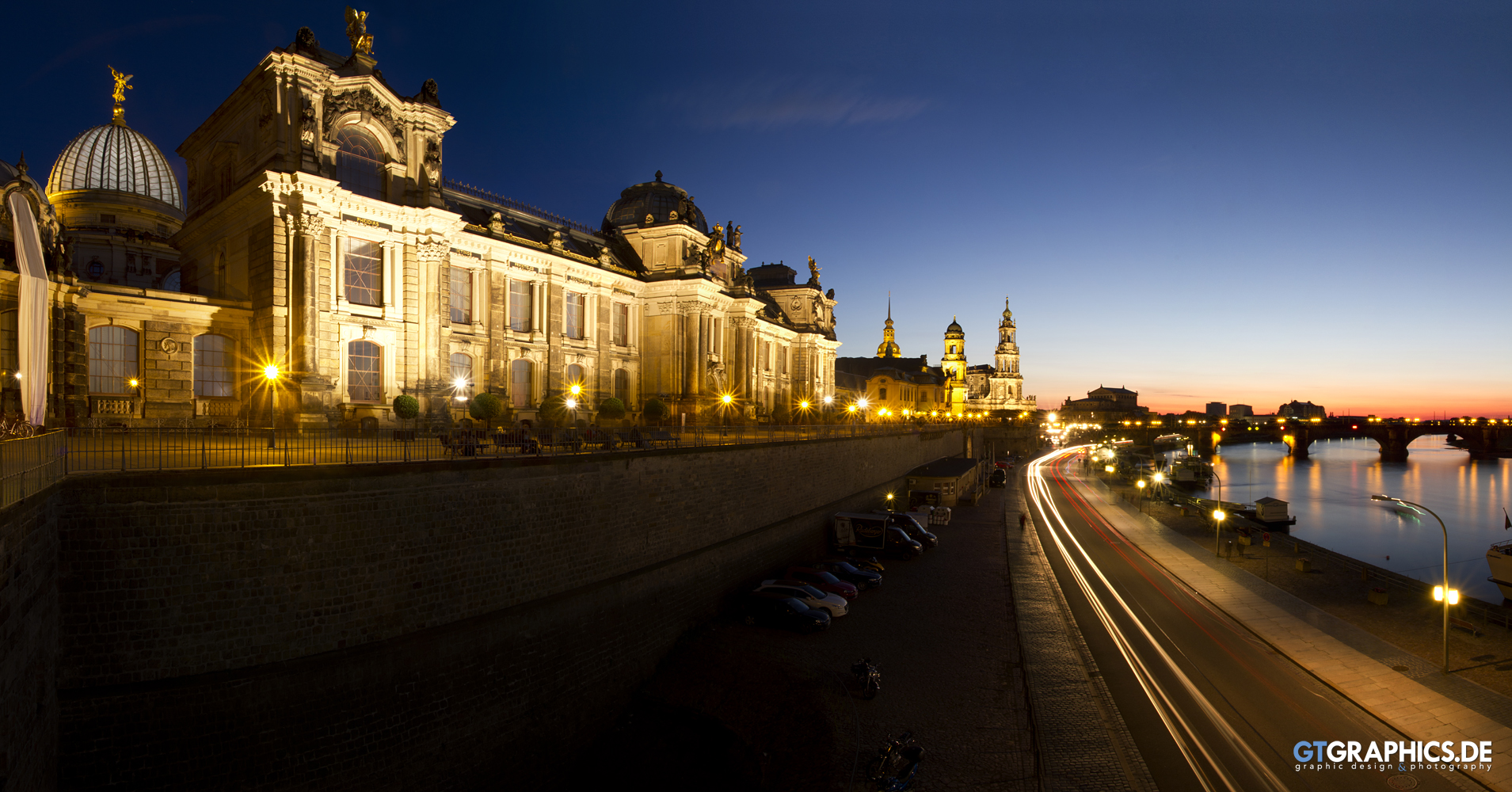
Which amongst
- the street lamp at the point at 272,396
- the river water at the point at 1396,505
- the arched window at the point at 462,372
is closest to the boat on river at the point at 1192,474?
the river water at the point at 1396,505

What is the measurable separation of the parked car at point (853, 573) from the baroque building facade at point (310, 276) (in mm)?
21566

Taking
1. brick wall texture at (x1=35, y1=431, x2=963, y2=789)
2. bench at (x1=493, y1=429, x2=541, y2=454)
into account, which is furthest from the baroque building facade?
bench at (x1=493, y1=429, x2=541, y2=454)

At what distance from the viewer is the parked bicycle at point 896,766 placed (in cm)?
1580

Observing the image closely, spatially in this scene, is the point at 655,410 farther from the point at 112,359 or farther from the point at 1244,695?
the point at 1244,695

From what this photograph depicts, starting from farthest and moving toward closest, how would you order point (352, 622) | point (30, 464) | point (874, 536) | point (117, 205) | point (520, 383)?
point (117, 205) < point (520, 383) < point (874, 536) < point (352, 622) < point (30, 464)

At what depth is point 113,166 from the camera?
1941 inches

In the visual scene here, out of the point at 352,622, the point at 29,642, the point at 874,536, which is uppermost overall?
the point at 29,642

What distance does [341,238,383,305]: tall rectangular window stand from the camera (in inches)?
1265

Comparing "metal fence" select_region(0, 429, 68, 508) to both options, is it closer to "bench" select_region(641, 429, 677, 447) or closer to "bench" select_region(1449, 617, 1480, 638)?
"bench" select_region(641, 429, 677, 447)

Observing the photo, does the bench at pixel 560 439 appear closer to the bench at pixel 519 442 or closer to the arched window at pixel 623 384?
the bench at pixel 519 442

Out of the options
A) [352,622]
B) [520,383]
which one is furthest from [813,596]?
[520,383]

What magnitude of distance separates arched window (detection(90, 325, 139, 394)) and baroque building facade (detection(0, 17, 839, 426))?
0.06 m

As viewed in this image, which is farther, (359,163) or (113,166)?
(113,166)

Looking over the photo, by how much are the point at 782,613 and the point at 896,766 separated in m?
9.90
